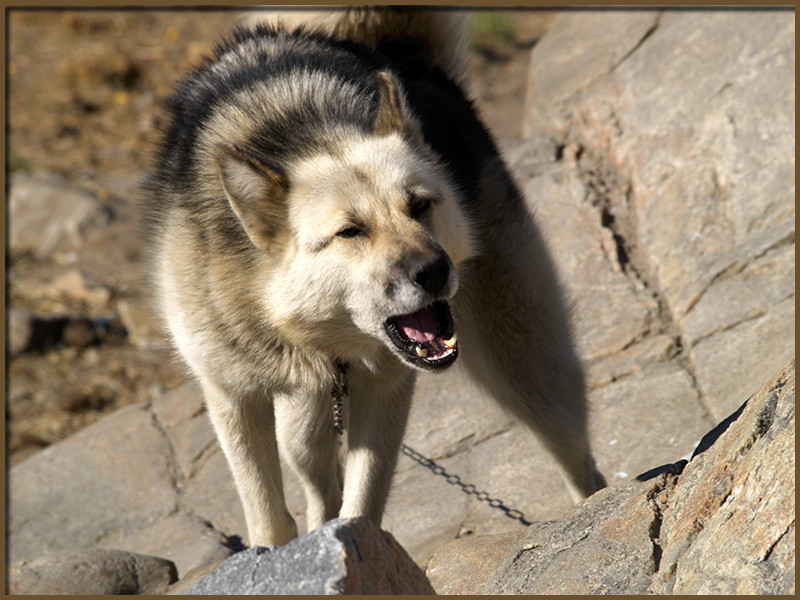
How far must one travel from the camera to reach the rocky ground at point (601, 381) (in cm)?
251

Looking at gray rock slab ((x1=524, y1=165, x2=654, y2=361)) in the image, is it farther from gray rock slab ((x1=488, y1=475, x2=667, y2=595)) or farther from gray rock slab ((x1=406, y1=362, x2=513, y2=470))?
gray rock slab ((x1=488, y1=475, x2=667, y2=595))

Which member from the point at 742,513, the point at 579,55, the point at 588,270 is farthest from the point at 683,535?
the point at 579,55

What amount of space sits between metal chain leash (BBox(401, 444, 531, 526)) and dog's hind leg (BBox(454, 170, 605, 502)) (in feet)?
1.18

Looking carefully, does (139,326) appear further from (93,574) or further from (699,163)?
(699,163)

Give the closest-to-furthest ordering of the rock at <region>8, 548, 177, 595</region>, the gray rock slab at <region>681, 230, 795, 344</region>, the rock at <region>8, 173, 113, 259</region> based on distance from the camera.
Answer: the rock at <region>8, 548, 177, 595</region>, the gray rock slab at <region>681, 230, 795, 344</region>, the rock at <region>8, 173, 113, 259</region>

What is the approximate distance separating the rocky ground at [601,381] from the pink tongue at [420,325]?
810 millimetres

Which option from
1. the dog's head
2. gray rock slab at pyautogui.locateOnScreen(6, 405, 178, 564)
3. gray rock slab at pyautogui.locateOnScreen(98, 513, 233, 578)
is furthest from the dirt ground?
the dog's head

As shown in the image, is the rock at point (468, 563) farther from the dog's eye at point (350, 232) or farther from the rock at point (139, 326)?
the rock at point (139, 326)

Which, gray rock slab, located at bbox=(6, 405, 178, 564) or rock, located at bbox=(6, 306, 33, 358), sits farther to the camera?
rock, located at bbox=(6, 306, 33, 358)

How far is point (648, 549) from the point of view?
246 cm

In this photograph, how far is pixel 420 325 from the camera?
2797 mm

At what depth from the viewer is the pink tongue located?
9.11 feet

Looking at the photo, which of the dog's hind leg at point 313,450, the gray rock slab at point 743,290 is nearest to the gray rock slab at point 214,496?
the dog's hind leg at point 313,450

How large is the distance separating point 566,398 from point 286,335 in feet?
4.82
